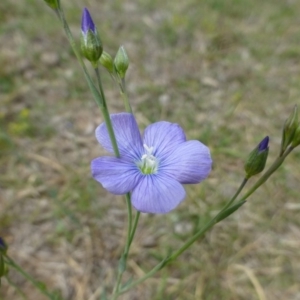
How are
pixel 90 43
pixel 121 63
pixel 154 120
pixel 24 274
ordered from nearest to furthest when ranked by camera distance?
pixel 90 43 < pixel 121 63 < pixel 24 274 < pixel 154 120

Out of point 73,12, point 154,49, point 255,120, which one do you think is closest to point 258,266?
point 255,120

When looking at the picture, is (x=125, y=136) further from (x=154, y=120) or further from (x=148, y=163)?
(x=154, y=120)

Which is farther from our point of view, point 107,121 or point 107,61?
point 107,61

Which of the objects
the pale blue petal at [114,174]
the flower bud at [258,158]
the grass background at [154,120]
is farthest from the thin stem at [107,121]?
the grass background at [154,120]

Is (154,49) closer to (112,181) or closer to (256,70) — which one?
(256,70)

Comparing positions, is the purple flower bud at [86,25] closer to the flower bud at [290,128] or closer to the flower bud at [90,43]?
the flower bud at [90,43]

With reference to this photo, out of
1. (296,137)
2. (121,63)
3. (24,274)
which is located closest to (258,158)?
(296,137)
